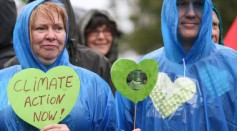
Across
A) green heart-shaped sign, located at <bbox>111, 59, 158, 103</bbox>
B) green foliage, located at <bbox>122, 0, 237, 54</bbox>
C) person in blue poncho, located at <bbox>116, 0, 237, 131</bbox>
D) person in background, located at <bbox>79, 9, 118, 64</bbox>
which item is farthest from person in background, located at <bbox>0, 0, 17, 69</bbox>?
green foliage, located at <bbox>122, 0, 237, 54</bbox>

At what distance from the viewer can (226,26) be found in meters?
21.9

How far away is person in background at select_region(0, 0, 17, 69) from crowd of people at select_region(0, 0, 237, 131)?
1.31 m

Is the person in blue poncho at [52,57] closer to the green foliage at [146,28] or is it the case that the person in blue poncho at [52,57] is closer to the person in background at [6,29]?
the person in background at [6,29]

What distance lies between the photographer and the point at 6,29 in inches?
316

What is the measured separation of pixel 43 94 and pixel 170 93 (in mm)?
898

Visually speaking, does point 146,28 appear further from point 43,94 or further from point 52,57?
point 43,94

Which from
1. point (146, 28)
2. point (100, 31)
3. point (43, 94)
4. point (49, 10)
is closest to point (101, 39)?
point (100, 31)

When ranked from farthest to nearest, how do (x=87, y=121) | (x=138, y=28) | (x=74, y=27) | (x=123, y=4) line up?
(x=123, y=4) < (x=138, y=28) < (x=74, y=27) < (x=87, y=121)

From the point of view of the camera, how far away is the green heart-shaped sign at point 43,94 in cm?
622

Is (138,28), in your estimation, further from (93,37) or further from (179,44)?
(179,44)

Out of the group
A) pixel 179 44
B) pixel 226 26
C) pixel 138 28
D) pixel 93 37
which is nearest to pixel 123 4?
pixel 138 28

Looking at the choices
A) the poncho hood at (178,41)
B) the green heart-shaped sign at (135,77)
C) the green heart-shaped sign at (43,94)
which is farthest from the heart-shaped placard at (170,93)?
the green heart-shaped sign at (43,94)

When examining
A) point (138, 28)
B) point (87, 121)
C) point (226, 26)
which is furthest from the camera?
point (138, 28)

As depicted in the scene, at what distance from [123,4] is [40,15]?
3205 cm
